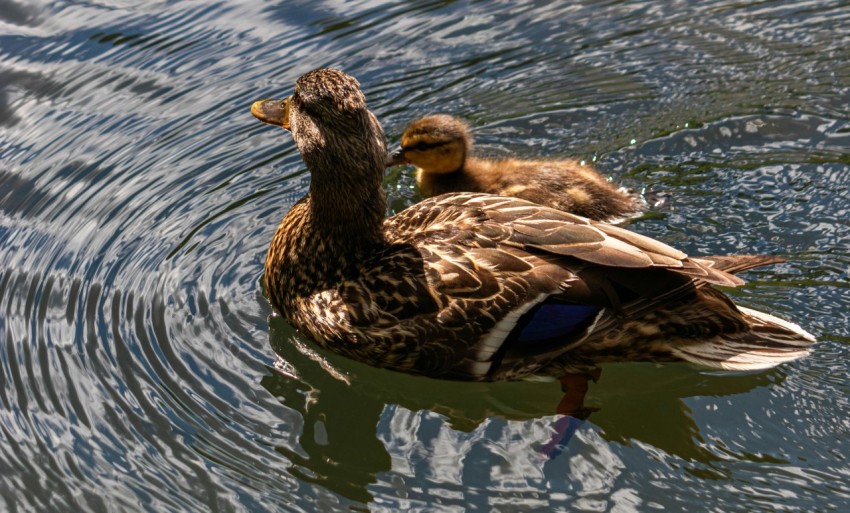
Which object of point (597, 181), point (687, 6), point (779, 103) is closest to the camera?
point (597, 181)

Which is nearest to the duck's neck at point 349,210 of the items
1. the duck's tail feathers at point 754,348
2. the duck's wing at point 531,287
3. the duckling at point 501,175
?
the duck's wing at point 531,287

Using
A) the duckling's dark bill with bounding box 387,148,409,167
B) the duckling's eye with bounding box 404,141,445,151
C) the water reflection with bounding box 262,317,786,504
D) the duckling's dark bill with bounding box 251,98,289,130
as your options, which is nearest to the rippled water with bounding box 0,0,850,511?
the water reflection with bounding box 262,317,786,504

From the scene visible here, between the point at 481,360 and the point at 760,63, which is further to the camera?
the point at 760,63

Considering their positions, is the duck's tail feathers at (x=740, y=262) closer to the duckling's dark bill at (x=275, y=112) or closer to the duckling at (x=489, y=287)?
the duckling at (x=489, y=287)

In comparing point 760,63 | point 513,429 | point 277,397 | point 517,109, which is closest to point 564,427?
point 513,429

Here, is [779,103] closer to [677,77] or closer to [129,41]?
[677,77]

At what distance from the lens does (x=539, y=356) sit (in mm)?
3738

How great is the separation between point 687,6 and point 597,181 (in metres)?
1.86

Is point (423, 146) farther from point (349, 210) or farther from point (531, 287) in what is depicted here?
point (531, 287)

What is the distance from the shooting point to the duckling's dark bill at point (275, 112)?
4.30 meters

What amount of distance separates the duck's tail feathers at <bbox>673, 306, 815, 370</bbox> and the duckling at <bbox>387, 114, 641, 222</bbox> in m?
1.03

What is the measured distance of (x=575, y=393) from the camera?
3.82 m

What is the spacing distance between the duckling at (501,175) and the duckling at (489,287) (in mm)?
711

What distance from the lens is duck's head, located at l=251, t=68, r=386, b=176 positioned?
3.86 metres
